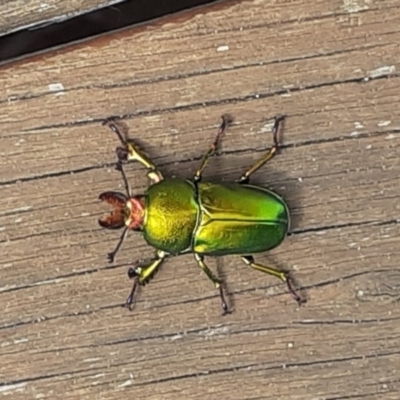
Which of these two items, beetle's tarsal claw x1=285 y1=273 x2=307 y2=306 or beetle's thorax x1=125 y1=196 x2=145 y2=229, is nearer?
beetle's thorax x1=125 y1=196 x2=145 y2=229

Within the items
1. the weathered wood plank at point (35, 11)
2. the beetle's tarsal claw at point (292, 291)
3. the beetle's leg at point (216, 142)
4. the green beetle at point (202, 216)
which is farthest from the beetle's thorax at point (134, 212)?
the weathered wood plank at point (35, 11)

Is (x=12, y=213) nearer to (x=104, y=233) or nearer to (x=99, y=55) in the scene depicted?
(x=104, y=233)

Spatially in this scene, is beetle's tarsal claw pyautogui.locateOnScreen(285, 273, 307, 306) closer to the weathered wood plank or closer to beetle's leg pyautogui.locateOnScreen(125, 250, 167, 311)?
beetle's leg pyautogui.locateOnScreen(125, 250, 167, 311)

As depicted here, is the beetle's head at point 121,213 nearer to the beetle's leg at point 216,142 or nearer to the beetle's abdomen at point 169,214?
the beetle's abdomen at point 169,214

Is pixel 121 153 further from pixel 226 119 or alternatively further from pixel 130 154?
pixel 226 119

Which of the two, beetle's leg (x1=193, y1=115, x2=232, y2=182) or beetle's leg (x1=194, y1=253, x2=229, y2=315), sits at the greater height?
beetle's leg (x1=193, y1=115, x2=232, y2=182)

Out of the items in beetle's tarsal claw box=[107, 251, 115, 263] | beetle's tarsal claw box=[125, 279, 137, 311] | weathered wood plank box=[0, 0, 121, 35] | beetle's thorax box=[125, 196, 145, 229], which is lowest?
beetle's tarsal claw box=[125, 279, 137, 311]

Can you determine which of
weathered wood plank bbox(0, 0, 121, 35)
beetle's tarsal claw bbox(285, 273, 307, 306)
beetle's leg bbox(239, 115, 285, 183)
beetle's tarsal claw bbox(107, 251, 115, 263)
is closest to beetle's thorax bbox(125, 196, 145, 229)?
beetle's tarsal claw bbox(107, 251, 115, 263)
